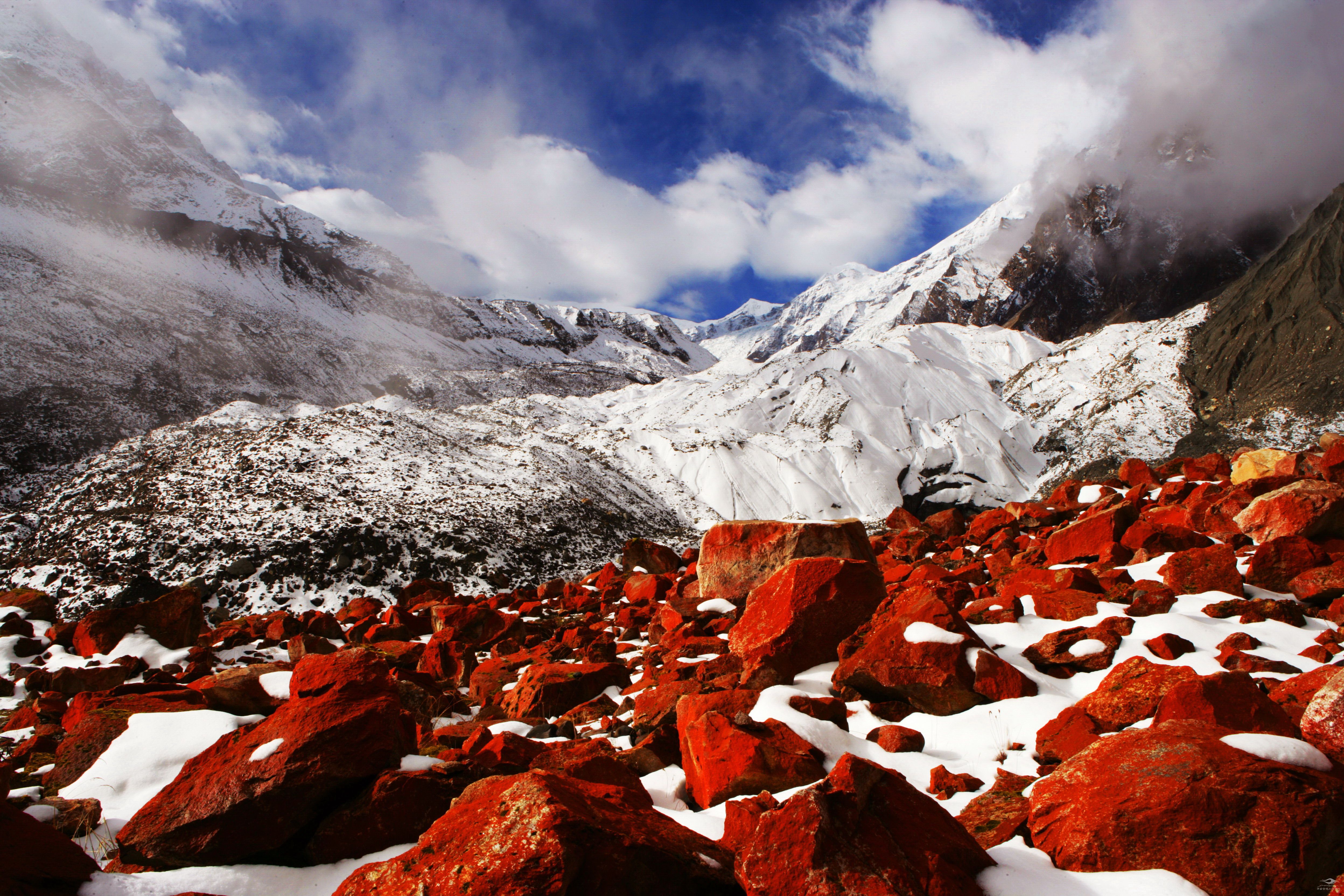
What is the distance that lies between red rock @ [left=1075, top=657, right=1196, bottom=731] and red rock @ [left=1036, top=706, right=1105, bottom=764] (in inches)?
4.0

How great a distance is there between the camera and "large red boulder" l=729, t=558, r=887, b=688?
6328 mm

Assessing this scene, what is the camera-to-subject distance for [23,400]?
126 ft

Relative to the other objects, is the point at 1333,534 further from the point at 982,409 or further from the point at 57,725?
the point at 982,409

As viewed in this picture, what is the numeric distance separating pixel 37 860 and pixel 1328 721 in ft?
22.0

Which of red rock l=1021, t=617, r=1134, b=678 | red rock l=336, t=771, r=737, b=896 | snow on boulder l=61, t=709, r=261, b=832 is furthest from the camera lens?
red rock l=1021, t=617, r=1134, b=678

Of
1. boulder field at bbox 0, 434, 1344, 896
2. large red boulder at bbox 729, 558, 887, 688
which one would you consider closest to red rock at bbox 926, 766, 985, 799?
boulder field at bbox 0, 434, 1344, 896

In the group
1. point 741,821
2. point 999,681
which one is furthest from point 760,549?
point 741,821

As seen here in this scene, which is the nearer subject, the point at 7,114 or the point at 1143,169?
the point at 1143,169

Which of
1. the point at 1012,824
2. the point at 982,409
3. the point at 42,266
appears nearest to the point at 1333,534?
the point at 1012,824

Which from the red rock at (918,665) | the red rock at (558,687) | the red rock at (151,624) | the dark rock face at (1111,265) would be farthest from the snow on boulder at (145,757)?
the dark rock face at (1111,265)

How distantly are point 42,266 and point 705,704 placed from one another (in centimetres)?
8088

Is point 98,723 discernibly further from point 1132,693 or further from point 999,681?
point 1132,693

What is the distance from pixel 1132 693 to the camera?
4.29 meters

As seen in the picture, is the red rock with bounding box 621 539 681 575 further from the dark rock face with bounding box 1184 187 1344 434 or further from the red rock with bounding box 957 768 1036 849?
the dark rock face with bounding box 1184 187 1344 434
